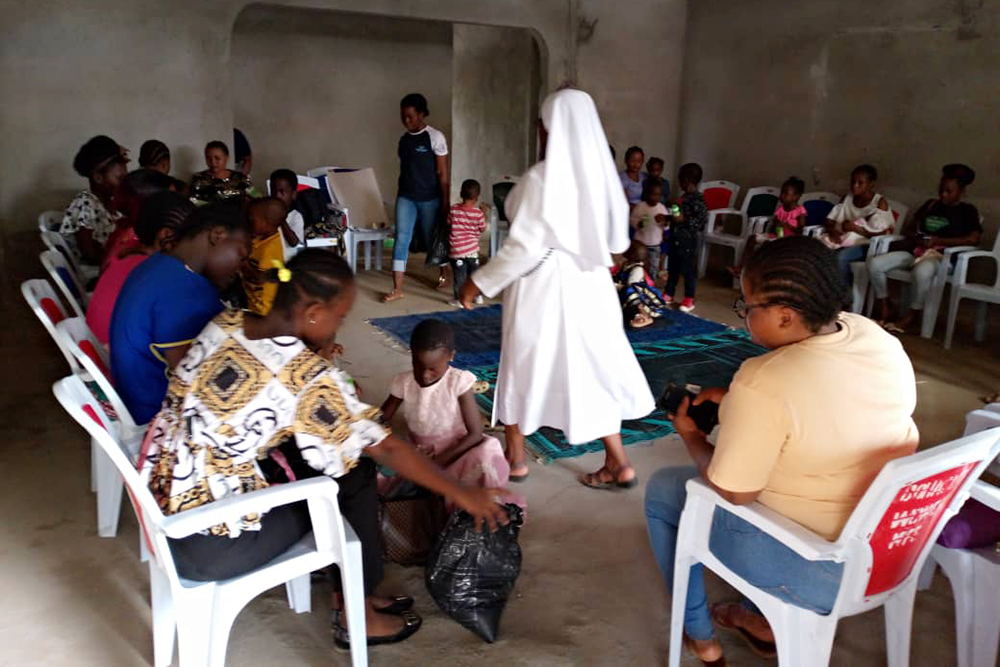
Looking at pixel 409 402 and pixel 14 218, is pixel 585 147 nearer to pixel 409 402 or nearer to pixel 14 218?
pixel 409 402

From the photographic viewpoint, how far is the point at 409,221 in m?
6.44

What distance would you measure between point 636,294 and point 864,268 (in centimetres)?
188

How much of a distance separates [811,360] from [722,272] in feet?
22.1

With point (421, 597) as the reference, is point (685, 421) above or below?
above

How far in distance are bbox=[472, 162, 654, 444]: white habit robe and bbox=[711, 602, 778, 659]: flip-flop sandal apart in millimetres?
853

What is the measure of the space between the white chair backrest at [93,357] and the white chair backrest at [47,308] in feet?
0.11

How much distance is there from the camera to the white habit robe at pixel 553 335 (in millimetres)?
2781

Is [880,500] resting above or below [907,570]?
above

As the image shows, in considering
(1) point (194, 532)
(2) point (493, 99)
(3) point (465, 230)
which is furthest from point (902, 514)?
(2) point (493, 99)

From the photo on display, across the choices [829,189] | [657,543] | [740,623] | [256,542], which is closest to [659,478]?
[657,543]

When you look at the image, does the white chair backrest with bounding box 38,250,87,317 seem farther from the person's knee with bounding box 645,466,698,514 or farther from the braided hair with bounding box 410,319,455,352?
the person's knee with bounding box 645,466,698,514

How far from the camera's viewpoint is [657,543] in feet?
6.89

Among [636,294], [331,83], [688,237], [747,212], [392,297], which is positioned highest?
[331,83]

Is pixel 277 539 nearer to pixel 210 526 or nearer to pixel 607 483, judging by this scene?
pixel 210 526
